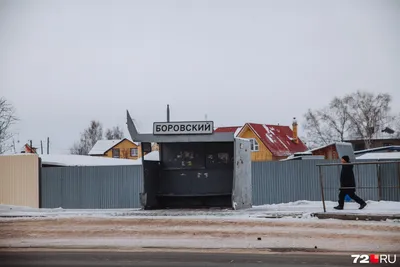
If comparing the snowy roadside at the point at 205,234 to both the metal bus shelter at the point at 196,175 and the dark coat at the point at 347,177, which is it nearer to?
the dark coat at the point at 347,177

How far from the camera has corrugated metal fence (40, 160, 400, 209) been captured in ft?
83.7

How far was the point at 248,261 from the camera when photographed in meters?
10.7

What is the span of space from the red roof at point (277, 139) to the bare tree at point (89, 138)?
4478 centimetres

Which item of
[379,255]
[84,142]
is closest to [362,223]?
[379,255]

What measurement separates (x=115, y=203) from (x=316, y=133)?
60299mm

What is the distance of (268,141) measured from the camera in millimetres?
63375

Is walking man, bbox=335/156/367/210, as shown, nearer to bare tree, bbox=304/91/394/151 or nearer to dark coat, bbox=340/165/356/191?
dark coat, bbox=340/165/356/191

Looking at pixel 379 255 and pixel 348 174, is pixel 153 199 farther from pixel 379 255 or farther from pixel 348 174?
pixel 379 255

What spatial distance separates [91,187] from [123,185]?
4.64 ft

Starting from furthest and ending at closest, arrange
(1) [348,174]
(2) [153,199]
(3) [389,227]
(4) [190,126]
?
(2) [153,199] < (4) [190,126] < (1) [348,174] < (3) [389,227]

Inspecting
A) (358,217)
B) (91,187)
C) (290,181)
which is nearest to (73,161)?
(91,187)

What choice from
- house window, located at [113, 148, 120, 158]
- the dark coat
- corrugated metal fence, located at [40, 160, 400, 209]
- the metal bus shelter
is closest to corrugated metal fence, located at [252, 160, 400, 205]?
corrugated metal fence, located at [40, 160, 400, 209]

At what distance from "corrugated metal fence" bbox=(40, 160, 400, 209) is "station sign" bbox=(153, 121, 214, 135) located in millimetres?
6931

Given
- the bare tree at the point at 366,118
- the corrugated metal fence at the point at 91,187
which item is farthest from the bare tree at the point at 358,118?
the corrugated metal fence at the point at 91,187
